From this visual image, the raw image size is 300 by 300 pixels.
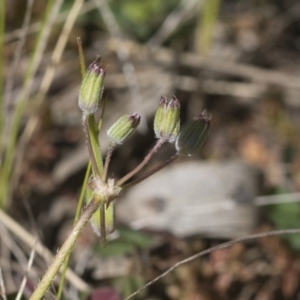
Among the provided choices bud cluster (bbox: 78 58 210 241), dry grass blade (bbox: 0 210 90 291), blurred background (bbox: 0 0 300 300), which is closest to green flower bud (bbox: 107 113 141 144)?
bud cluster (bbox: 78 58 210 241)

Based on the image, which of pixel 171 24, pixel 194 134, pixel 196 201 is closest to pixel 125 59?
pixel 171 24

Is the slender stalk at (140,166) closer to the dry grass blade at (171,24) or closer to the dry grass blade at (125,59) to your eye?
the dry grass blade at (125,59)

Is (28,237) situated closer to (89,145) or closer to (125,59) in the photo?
(89,145)

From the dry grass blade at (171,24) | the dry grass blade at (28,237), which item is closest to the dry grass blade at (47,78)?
the dry grass blade at (28,237)

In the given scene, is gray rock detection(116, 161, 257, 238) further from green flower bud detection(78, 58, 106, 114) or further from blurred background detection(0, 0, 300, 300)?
green flower bud detection(78, 58, 106, 114)

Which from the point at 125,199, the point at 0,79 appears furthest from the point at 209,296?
the point at 0,79

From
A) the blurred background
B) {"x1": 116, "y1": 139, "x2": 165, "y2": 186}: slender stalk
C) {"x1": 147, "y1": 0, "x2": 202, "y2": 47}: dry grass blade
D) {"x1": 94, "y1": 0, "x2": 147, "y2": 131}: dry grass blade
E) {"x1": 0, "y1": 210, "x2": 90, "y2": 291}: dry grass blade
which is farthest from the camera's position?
{"x1": 147, "y1": 0, "x2": 202, "y2": 47}: dry grass blade
